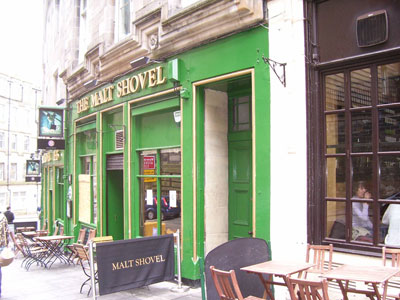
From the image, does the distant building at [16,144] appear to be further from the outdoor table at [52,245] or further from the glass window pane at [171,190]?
the glass window pane at [171,190]

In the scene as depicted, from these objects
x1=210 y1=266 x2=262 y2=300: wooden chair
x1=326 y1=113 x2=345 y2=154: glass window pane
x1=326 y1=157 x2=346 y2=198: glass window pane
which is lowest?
x1=210 y1=266 x2=262 y2=300: wooden chair

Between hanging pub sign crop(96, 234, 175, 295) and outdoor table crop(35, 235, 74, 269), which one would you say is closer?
hanging pub sign crop(96, 234, 175, 295)

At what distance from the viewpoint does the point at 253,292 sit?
4.64 meters

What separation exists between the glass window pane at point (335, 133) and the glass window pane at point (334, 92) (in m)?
0.14

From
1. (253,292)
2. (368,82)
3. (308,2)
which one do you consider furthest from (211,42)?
(253,292)

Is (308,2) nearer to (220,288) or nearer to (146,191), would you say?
(220,288)

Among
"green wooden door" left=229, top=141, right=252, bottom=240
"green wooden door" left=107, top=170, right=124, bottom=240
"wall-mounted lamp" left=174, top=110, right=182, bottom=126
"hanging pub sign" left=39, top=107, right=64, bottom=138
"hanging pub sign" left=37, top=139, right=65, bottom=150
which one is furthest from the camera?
"hanging pub sign" left=37, top=139, right=65, bottom=150

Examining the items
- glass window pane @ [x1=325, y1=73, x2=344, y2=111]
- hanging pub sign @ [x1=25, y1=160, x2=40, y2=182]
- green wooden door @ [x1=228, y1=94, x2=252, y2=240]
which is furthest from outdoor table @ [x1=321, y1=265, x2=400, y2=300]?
hanging pub sign @ [x1=25, y1=160, x2=40, y2=182]

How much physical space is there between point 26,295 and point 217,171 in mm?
4394

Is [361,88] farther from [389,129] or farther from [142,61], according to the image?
[142,61]

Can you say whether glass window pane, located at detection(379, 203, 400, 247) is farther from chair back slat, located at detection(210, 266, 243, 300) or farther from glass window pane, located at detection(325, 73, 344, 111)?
chair back slat, located at detection(210, 266, 243, 300)

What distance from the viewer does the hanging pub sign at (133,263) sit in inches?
248

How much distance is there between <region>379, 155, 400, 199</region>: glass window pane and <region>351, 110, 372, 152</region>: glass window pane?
26 centimetres

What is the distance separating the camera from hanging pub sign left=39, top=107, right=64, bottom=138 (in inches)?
556
